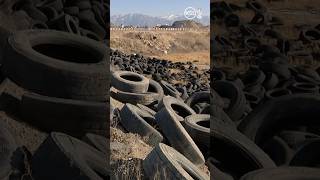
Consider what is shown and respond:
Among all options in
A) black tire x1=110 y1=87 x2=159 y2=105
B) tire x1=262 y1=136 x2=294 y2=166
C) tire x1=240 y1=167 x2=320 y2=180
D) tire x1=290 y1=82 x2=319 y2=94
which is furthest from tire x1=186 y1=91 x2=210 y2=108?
tire x1=240 y1=167 x2=320 y2=180

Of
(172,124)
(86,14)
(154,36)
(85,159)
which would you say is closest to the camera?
(85,159)

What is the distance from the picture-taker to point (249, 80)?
403 cm

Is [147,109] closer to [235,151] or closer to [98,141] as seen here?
[235,151]

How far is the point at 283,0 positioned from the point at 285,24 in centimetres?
25

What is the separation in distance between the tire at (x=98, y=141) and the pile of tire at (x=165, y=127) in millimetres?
2344

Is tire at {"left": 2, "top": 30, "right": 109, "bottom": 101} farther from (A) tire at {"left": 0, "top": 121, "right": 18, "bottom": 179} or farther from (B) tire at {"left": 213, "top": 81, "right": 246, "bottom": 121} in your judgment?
(B) tire at {"left": 213, "top": 81, "right": 246, "bottom": 121}

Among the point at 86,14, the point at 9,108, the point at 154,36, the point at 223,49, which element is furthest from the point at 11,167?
the point at 154,36

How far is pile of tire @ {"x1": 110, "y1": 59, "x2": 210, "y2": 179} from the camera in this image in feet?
20.6

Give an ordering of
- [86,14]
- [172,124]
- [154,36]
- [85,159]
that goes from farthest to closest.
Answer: [154,36]
[172,124]
[86,14]
[85,159]

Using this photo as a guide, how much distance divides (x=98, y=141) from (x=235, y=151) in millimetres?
1206

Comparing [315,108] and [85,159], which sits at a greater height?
[315,108]

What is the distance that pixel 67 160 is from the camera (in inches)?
141

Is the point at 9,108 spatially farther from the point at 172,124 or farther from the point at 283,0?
the point at 172,124

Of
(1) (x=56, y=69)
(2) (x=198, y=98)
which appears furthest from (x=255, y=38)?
(2) (x=198, y=98)
